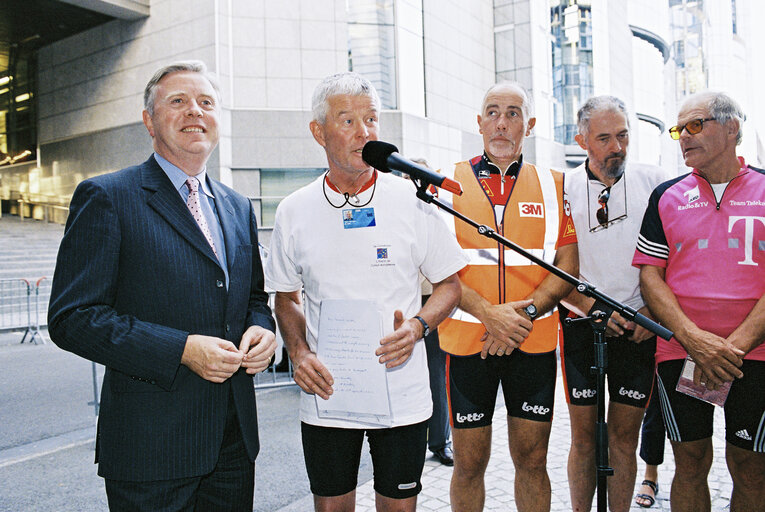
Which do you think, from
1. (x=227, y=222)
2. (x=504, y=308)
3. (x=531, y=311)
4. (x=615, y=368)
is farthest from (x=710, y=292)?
(x=227, y=222)

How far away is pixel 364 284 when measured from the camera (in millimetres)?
2330

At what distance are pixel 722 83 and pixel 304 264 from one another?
275ft

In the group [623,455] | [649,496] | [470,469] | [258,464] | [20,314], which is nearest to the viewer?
[470,469]

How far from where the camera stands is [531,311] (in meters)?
2.76

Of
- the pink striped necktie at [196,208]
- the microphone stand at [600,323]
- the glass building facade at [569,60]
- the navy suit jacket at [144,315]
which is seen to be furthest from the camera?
the glass building facade at [569,60]

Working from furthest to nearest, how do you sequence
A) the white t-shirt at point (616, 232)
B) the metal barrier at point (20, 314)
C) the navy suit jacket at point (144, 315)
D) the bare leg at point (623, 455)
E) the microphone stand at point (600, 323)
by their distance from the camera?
the metal barrier at point (20, 314)
the white t-shirt at point (616, 232)
the bare leg at point (623, 455)
the microphone stand at point (600, 323)
the navy suit jacket at point (144, 315)

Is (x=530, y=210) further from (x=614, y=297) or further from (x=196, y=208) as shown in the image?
(x=196, y=208)

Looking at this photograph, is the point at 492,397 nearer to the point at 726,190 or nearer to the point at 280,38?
the point at 726,190

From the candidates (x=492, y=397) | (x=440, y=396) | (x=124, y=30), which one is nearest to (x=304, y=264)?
(x=492, y=397)

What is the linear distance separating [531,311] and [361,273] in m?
0.94

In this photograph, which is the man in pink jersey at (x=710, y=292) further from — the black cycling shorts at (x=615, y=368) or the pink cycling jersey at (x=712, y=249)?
the black cycling shorts at (x=615, y=368)

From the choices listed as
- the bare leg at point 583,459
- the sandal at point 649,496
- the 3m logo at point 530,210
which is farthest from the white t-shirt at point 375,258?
the sandal at point 649,496

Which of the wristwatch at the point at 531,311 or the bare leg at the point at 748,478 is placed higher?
the wristwatch at the point at 531,311

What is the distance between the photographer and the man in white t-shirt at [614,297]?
10.7 feet
